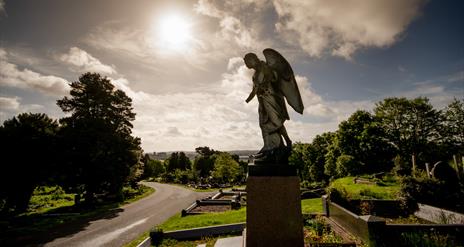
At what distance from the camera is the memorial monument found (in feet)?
16.7

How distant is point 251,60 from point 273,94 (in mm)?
1039

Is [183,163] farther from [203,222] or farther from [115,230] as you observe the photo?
[203,222]

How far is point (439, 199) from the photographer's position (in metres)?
11.9

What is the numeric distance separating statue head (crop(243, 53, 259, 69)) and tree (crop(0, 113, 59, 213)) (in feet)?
71.1

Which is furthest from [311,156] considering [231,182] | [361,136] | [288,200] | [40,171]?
[288,200]

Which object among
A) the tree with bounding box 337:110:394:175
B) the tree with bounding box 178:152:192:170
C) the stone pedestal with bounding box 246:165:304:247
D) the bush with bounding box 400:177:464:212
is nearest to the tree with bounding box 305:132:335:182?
the tree with bounding box 337:110:394:175

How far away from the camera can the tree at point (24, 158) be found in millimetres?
18578

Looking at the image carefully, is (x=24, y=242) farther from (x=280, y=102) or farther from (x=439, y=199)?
(x=439, y=199)

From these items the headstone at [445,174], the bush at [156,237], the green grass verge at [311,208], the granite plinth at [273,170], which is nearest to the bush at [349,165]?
the green grass verge at [311,208]

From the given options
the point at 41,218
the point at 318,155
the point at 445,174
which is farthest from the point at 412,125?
the point at 41,218

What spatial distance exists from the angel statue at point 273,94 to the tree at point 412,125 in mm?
34720

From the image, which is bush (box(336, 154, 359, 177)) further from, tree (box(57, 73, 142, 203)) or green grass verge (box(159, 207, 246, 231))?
tree (box(57, 73, 142, 203))

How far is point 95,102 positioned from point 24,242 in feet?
51.0

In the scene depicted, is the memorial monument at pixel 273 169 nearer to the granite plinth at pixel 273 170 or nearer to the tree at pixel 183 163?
the granite plinth at pixel 273 170
